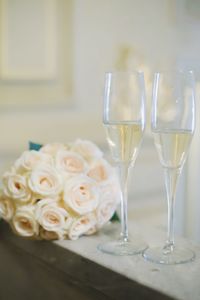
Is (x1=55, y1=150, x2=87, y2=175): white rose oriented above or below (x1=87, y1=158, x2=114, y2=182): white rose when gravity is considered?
above

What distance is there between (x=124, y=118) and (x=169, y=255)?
214 millimetres

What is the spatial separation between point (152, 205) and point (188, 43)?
2.03ft

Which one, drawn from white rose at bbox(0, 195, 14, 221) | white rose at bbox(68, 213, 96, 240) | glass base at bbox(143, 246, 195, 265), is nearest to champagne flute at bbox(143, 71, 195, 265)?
glass base at bbox(143, 246, 195, 265)

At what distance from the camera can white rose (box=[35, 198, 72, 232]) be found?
0.81 metres

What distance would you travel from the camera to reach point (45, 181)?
0.83 m

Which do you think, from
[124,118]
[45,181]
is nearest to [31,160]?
[45,181]

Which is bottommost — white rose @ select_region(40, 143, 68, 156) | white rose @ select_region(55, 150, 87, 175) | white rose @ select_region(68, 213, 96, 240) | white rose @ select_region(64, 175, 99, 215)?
white rose @ select_region(68, 213, 96, 240)

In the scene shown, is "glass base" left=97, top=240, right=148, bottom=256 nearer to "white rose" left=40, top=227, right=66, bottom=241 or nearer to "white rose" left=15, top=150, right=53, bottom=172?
"white rose" left=40, top=227, right=66, bottom=241

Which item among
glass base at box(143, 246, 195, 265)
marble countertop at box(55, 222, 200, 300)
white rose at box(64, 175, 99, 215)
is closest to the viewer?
marble countertop at box(55, 222, 200, 300)

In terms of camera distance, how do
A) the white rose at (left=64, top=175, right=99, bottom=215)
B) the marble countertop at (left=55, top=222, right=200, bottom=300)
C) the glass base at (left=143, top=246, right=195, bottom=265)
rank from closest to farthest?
the marble countertop at (left=55, top=222, right=200, bottom=300) → the glass base at (left=143, top=246, right=195, bottom=265) → the white rose at (left=64, top=175, right=99, bottom=215)

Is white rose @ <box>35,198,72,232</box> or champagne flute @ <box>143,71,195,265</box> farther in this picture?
white rose @ <box>35,198,72,232</box>

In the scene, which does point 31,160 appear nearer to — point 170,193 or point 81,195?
point 81,195

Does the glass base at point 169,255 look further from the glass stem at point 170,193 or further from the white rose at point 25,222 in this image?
the white rose at point 25,222

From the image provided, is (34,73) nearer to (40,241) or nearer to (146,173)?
(146,173)
